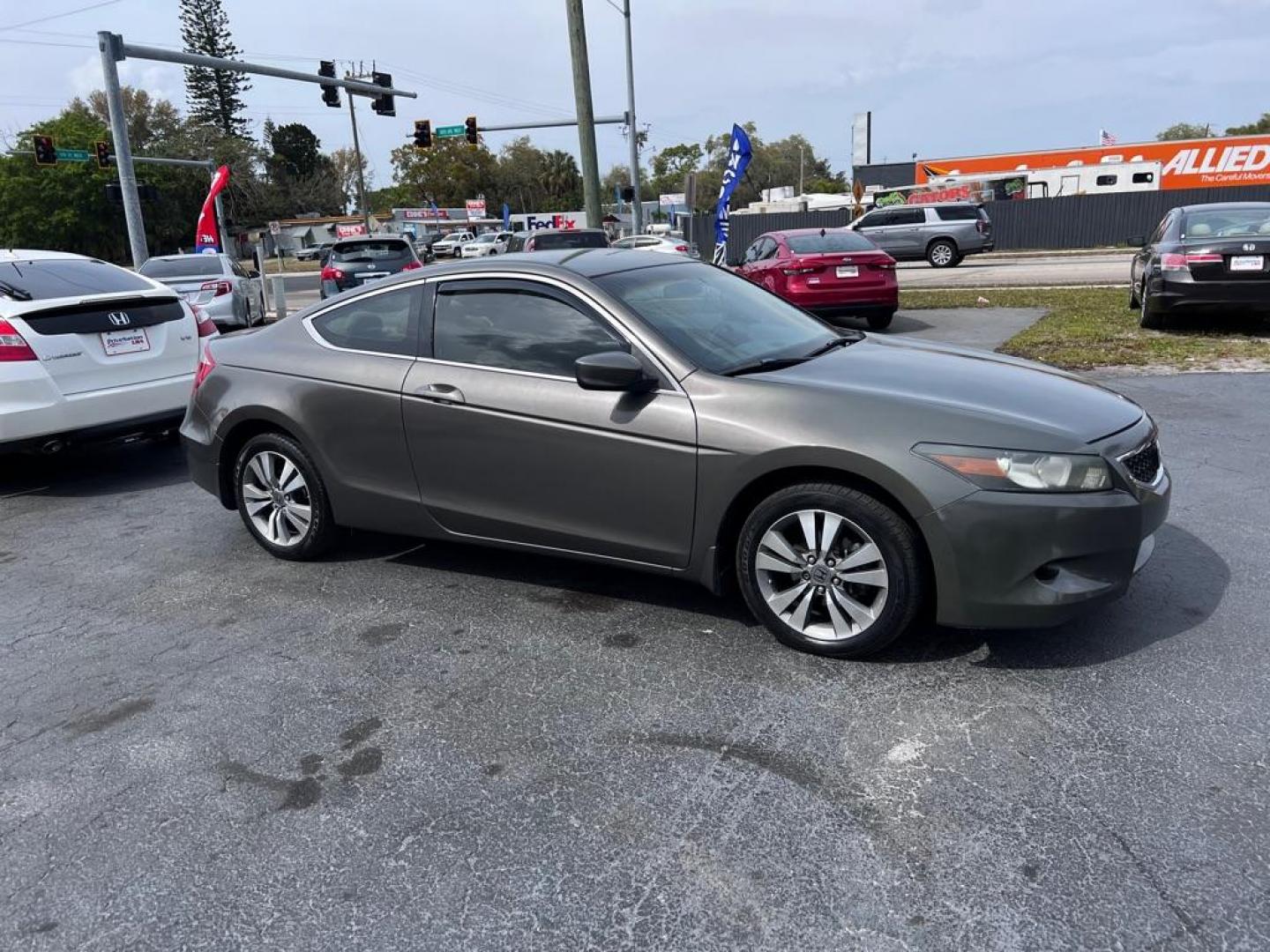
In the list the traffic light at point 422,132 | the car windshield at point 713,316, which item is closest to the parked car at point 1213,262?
the car windshield at point 713,316

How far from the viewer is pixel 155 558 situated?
17.4 feet

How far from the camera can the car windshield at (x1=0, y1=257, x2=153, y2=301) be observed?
6.63m

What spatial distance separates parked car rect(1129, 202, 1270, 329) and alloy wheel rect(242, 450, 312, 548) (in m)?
9.61

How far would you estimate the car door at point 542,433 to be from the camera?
3.87 metres

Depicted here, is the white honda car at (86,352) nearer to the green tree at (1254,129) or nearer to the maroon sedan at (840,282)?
the maroon sedan at (840,282)

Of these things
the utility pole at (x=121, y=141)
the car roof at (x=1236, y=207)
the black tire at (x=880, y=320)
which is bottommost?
the black tire at (x=880, y=320)

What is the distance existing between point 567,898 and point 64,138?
78154 millimetres

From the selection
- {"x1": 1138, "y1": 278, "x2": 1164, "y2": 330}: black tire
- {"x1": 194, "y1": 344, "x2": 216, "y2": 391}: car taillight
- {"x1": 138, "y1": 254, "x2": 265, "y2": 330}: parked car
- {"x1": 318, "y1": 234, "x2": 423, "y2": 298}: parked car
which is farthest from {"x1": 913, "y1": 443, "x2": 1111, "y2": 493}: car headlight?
{"x1": 318, "y1": 234, "x2": 423, "y2": 298}: parked car

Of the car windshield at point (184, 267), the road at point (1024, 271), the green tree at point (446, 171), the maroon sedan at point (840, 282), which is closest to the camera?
the maroon sedan at point (840, 282)

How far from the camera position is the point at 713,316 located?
14.5ft

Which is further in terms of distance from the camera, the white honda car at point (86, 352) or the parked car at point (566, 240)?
the parked car at point (566, 240)

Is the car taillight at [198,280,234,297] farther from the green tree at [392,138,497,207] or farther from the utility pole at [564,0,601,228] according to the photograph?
the green tree at [392,138,497,207]

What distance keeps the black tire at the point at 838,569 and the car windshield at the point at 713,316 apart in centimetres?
68

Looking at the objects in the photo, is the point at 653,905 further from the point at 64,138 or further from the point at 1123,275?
the point at 64,138
